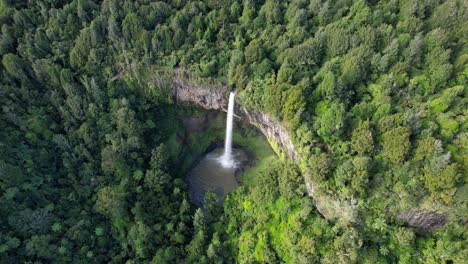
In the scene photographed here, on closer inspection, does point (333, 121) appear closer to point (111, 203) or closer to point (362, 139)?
point (362, 139)

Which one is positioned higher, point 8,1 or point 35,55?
point 8,1

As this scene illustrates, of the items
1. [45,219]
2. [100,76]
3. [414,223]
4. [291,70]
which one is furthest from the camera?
[100,76]

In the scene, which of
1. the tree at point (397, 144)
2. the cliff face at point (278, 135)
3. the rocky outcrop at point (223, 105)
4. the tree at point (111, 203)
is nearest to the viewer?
the tree at point (397, 144)

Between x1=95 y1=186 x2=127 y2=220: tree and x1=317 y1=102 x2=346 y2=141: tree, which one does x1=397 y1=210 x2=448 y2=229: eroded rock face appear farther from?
x1=95 y1=186 x2=127 y2=220: tree

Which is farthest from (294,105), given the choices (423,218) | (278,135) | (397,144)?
(423,218)

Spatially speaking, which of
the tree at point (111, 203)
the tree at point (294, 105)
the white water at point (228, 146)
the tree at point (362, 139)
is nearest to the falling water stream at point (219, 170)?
the white water at point (228, 146)

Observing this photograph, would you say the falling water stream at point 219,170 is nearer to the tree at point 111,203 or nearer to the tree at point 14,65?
the tree at point 111,203

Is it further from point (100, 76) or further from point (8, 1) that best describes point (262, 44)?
point (8, 1)

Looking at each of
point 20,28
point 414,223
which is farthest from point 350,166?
point 20,28
